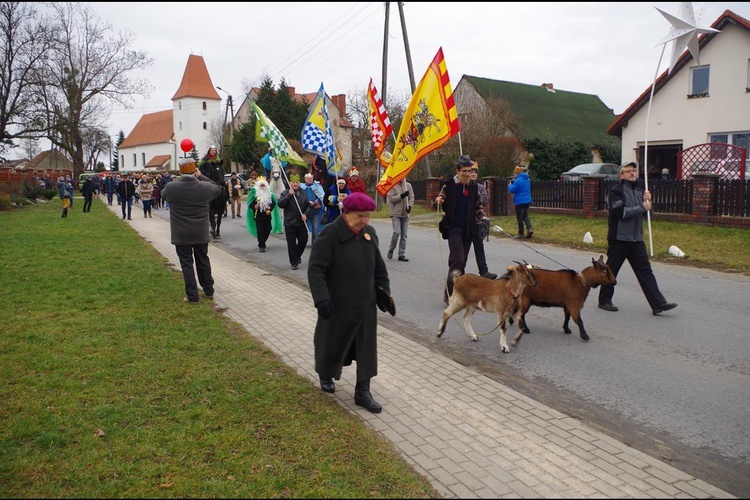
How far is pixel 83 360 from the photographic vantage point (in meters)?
6.00

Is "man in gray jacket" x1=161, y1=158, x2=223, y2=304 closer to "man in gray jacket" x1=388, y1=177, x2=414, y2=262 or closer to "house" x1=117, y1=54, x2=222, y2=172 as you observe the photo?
"man in gray jacket" x1=388, y1=177, x2=414, y2=262

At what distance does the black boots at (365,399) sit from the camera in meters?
4.87

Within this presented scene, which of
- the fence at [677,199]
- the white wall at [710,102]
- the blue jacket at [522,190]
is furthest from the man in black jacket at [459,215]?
the white wall at [710,102]

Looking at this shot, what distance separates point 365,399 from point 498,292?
231cm

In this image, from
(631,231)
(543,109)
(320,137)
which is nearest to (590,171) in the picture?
(543,109)

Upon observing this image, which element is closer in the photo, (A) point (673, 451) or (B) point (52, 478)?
(B) point (52, 478)

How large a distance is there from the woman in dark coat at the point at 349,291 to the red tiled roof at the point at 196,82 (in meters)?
99.9

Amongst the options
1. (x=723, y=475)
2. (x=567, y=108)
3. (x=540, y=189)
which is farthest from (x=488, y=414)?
(x=567, y=108)

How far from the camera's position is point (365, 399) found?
16.2ft

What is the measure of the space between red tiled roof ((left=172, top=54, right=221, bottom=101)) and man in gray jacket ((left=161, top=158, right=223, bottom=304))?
95.5m

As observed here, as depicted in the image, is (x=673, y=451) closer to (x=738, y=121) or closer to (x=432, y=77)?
(x=432, y=77)

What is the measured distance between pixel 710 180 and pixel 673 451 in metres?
13.7

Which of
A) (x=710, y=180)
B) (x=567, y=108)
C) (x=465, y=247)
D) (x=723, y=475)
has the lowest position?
(x=723, y=475)

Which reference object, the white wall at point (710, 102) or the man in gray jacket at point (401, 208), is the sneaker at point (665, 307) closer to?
the man in gray jacket at point (401, 208)
